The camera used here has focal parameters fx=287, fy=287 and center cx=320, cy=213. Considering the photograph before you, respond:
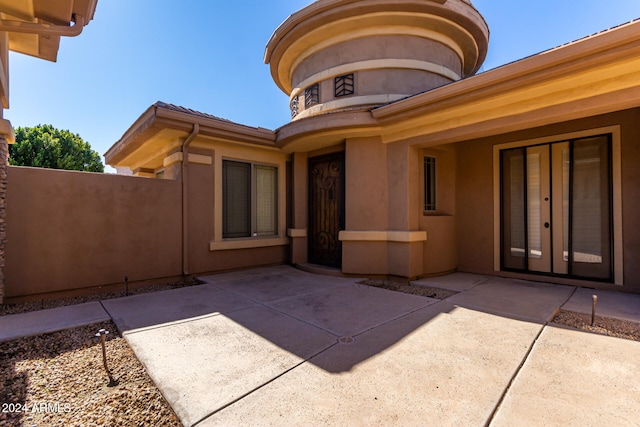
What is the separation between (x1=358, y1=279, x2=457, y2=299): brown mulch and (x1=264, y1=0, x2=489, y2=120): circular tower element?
12.6 ft

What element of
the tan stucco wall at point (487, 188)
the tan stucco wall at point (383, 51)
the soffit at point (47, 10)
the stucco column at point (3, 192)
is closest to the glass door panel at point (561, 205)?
the tan stucco wall at point (487, 188)

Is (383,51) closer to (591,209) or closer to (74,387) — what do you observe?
(591,209)

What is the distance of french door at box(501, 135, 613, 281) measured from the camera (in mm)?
5023

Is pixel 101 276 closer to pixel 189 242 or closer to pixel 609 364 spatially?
pixel 189 242

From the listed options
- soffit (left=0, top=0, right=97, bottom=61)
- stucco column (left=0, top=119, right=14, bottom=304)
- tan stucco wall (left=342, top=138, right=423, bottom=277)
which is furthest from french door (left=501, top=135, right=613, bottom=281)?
stucco column (left=0, top=119, right=14, bottom=304)

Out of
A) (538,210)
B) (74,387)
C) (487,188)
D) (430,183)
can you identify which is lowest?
(74,387)

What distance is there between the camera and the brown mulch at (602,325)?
10.5 ft

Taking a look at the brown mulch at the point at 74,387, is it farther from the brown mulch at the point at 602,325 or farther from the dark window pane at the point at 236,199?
the brown mulch at the point at 602,325

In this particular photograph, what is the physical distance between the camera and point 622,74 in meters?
3.55

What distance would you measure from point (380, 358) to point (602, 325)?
9.54 ft

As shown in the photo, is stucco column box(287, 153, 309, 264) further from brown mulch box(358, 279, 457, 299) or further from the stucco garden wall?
the stucco garden wall

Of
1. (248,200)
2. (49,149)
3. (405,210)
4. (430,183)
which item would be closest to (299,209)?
(248,200)

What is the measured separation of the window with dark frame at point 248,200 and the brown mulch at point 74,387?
12.2 feet

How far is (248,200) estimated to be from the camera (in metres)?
6.86
